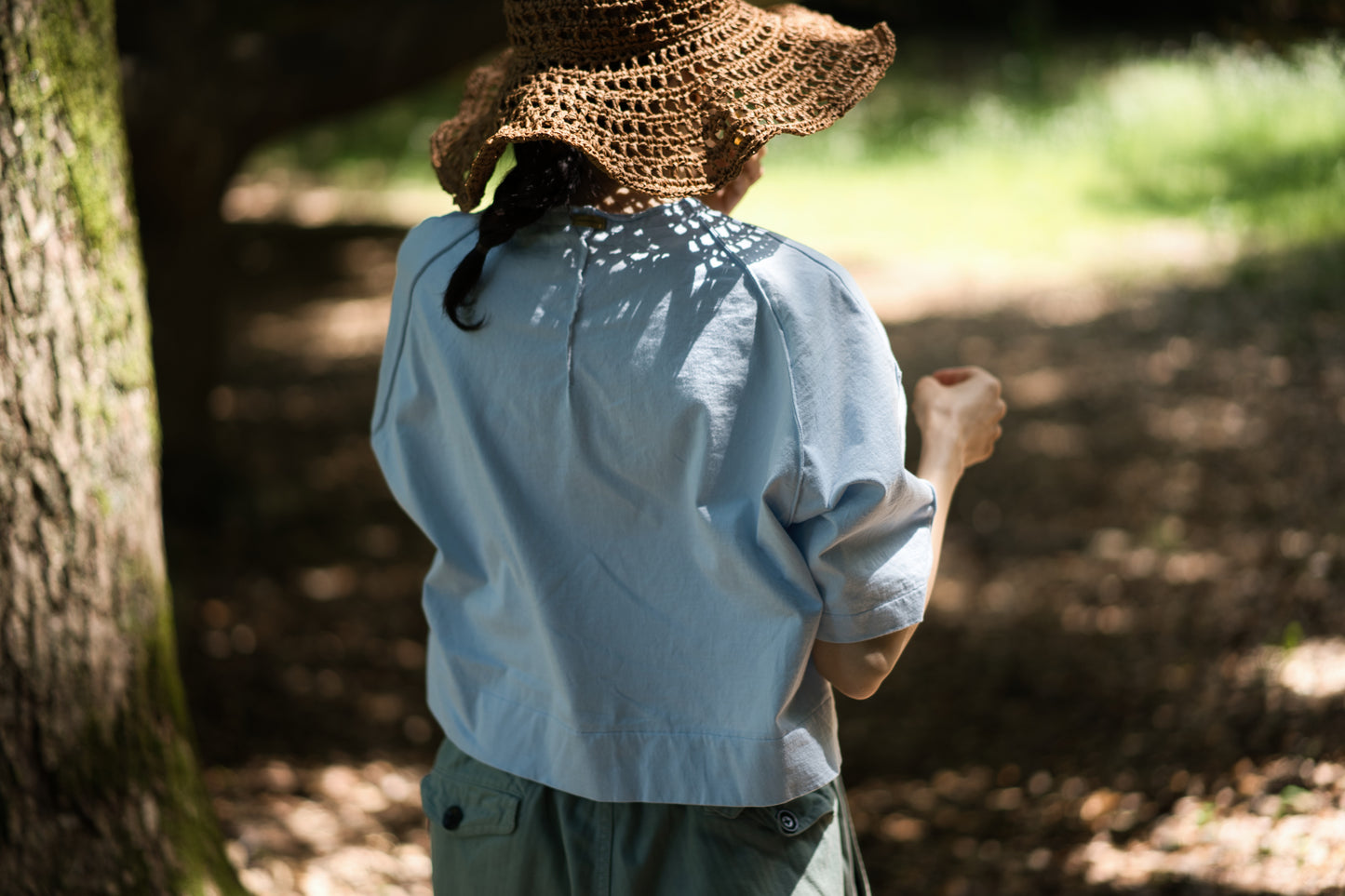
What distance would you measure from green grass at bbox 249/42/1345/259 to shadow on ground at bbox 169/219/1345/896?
1.85 metres

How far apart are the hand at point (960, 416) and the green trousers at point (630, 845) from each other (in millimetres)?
439

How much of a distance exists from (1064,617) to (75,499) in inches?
144

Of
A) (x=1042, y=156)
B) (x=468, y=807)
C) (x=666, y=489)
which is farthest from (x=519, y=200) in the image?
(x=1042, y=156)

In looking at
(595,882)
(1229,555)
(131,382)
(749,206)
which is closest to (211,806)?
(131,382)

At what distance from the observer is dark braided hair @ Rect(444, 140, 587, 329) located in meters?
1.29

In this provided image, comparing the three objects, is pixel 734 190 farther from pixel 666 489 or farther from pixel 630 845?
pixel 630 845

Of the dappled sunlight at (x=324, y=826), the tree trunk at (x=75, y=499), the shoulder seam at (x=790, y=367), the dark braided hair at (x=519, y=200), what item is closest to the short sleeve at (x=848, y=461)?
the shoulder seam at (x=790, y=367)

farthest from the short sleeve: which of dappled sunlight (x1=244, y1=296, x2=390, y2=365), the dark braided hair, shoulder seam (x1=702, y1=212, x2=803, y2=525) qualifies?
dappled sunlight (x1=244, y1=296, x2=390, y2=365)

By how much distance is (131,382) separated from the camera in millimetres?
2088

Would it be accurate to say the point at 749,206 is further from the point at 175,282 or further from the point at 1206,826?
the point at 1206,826

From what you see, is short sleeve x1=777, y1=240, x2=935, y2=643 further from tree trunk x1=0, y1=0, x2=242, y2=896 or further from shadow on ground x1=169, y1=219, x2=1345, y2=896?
shadow on ground x1=169, y1=219, x2=1345, y2=896

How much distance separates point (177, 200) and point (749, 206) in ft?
25.0

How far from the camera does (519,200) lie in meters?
1.29

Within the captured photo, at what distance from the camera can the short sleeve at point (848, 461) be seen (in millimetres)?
1195
